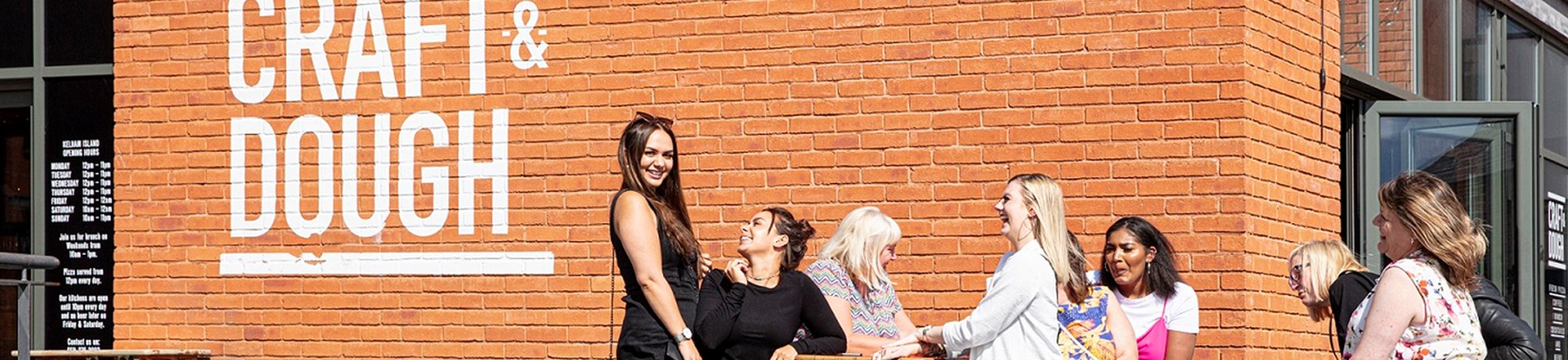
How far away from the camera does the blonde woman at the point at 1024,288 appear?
5.56m

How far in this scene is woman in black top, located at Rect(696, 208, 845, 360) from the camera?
6086mm

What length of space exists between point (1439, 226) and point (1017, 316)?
1.19 meters

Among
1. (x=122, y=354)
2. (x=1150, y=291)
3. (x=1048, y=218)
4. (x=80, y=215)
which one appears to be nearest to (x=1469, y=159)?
(x=1150, y=291)

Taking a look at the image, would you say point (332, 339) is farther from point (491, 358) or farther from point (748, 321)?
point (748, 321)

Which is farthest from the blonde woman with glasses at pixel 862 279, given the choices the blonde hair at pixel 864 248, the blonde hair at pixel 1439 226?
the blonde hair at pixel 1439 226

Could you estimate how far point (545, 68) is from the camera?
31.0 feet

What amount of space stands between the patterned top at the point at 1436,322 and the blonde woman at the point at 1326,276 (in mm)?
1462

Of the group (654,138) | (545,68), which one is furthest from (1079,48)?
(654,138)

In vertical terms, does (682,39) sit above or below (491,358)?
above

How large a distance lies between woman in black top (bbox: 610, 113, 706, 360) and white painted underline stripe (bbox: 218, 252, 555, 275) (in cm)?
357

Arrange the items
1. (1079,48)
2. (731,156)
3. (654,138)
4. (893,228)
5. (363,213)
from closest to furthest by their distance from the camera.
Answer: (654,138)
(893,228)
(1079,48)
(731,156)
(363,213)

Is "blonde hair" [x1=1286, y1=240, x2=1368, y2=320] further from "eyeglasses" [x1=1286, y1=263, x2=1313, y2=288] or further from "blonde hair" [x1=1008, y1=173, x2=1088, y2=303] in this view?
"blonde hair" [x1=1008, y1=173, x2=1088, y2=303]

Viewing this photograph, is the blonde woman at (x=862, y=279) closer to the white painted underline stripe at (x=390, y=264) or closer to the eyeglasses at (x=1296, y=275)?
the eyeglasses at (x=1296, y=275)

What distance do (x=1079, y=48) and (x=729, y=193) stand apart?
1743 mm
